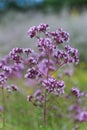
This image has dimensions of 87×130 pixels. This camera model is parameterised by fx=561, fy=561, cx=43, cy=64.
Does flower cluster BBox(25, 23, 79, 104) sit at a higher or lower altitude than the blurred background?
lower

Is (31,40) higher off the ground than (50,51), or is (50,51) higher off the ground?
(31,40)

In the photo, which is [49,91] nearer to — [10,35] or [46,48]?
[46,48]

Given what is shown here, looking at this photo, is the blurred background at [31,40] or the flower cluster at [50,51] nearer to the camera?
the flower cluster at [50,51]

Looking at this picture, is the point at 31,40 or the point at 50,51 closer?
the point at 50,51

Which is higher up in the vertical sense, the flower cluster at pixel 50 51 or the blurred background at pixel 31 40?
the blurred background at pixel 31 40

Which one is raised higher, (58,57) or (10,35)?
(10,35)

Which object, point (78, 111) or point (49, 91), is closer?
point (49, 91)

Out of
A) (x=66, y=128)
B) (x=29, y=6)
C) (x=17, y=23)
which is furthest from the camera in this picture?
(x=29, y=6)

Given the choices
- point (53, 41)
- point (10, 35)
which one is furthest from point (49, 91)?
point (10, 35)
